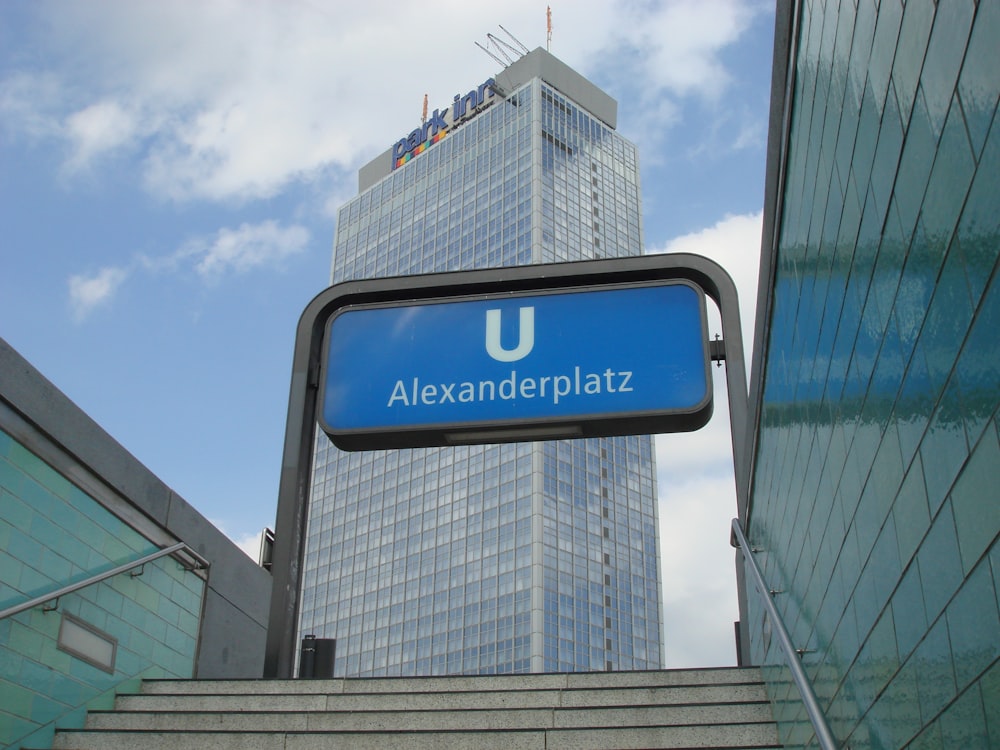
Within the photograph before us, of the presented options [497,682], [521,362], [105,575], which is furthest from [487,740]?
[105,575]

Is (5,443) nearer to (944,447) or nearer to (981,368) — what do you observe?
(944,447)

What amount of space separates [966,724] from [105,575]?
19.1ft

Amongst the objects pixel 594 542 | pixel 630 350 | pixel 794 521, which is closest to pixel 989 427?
pixel 794 521

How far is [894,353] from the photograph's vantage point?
2717 millimetres

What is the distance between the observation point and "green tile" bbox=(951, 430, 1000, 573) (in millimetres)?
2057

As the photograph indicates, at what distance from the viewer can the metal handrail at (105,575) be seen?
603 centimetres

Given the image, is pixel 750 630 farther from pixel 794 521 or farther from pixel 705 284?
pixel 794 521

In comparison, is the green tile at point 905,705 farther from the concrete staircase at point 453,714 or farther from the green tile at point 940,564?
the concrete staircase at point 453,714

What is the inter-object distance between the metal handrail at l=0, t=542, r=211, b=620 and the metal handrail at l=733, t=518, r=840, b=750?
3.96 m

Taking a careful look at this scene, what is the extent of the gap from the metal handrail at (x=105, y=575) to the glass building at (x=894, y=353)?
4139 mm

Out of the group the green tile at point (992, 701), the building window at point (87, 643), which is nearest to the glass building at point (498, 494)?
the building window at point (87, 643)

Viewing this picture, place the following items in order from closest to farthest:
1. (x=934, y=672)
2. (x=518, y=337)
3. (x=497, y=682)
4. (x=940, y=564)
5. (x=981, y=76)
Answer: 1. (x=981, y=76)
2. (x=940, y=564)
3. (x=934, y=672)
4. (x=497, y=682)
5. (x=518, y=337)

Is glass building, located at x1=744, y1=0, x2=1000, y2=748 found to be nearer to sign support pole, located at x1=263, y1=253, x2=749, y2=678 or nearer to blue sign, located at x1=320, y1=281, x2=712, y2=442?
blue sign, located at x1=320, y1=281, x2=712, y2=442

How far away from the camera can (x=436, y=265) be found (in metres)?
106
